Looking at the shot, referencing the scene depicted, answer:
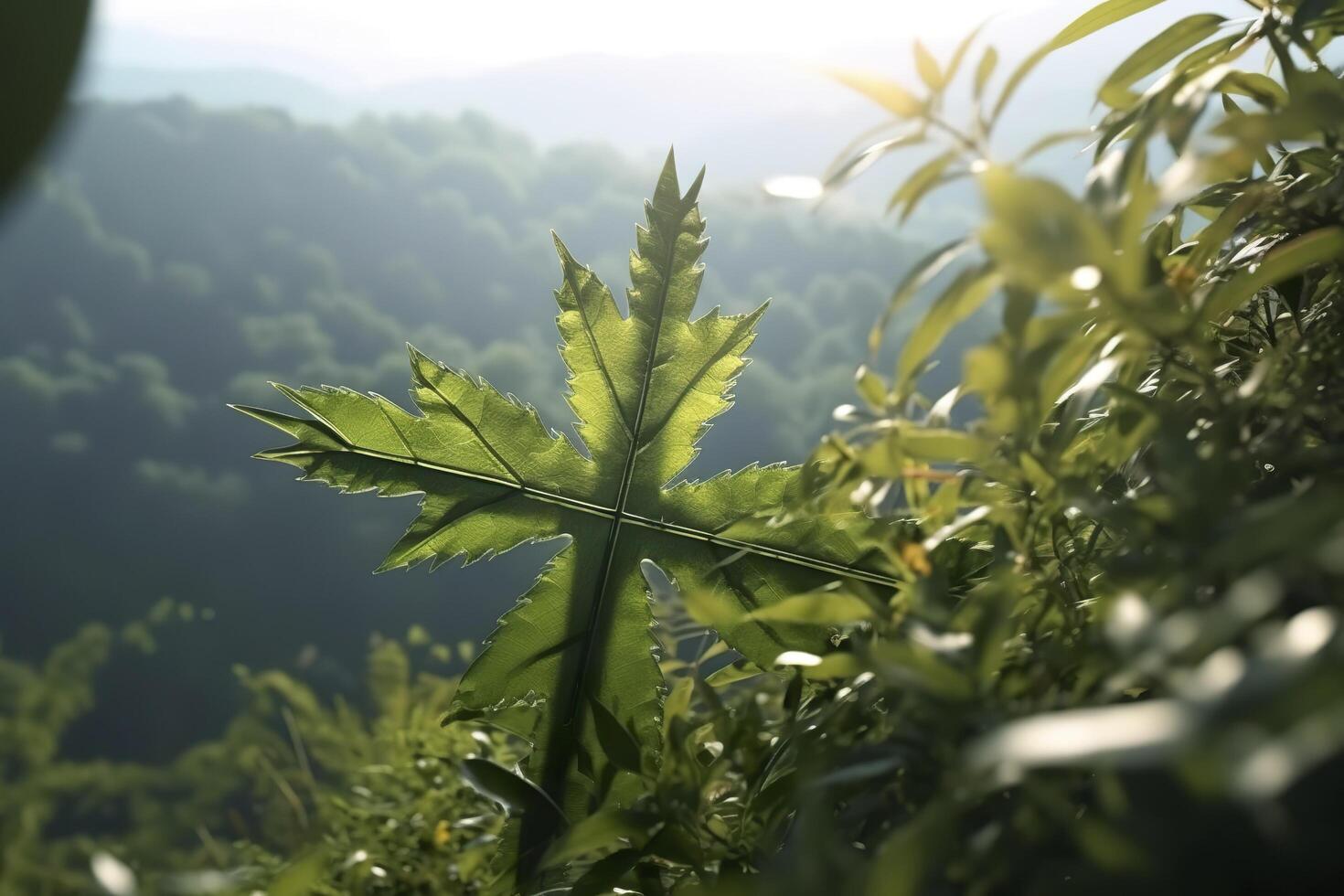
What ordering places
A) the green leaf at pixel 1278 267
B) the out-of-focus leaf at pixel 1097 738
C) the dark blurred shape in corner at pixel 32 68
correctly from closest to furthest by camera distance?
the out-of-focus leaf at pixel 1097 738, the green leaf at pixel 1278 267, the dark blurred shape in corner at pixel 32 68

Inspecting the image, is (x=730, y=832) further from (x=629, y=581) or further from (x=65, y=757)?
(x=65, y=757)

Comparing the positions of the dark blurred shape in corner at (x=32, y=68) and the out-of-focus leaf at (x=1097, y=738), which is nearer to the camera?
the out-of-focus leaf at (x=1097, y=738)

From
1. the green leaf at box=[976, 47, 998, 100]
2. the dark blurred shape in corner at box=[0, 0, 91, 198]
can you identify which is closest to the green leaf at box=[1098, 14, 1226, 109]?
the green leaf at box=[976, 47, 998, 100]

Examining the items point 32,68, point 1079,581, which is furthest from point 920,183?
point 32,68

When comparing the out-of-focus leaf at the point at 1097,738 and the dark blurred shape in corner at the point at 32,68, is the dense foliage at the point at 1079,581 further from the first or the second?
the dark blurred shape in corner at the point at 32,68

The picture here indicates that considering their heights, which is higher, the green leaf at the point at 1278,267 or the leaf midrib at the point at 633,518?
the leaf midrib at the point at 633,518

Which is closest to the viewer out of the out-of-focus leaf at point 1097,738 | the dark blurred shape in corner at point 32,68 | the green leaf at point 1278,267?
the out-of-focus leaf at point 1097,738

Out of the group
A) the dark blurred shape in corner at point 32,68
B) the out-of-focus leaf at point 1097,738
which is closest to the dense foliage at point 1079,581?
the out-of-focus leaf at point 1097,738

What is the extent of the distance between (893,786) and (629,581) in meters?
0.22

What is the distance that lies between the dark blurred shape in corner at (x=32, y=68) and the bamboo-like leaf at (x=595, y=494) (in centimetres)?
278

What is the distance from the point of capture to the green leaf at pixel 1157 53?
0.37m

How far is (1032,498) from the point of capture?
281mm

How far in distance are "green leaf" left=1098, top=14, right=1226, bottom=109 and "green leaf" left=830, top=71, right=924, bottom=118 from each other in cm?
15

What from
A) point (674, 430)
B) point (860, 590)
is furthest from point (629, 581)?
point (860, 590)
